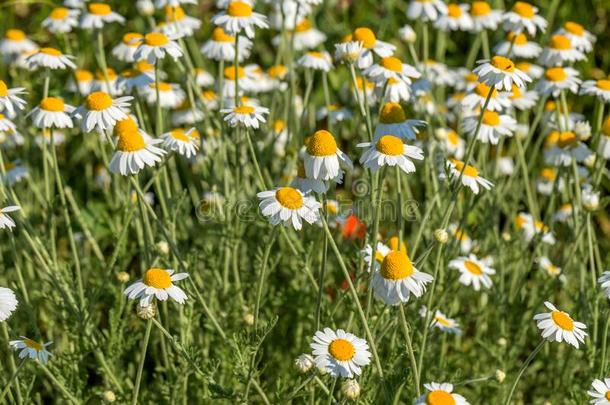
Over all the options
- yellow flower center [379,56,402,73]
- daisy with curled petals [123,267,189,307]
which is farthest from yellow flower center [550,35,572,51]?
daisy with curled petals [123,267,189,307]

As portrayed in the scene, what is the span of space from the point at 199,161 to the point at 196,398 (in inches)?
45.0

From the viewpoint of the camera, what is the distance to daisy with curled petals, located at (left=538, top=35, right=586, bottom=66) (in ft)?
10.6

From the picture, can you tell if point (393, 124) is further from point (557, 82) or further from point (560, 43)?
point (560, 43)

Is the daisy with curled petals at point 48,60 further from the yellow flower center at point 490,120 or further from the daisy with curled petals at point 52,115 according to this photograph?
the yellow flower center at point 490,120

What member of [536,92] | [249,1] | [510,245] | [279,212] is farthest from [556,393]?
[249,1]

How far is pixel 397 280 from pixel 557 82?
4.93 ft

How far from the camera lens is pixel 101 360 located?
99.7 inches

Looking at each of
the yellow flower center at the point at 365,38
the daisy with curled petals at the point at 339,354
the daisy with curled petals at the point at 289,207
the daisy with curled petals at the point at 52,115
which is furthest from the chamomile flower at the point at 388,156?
the daisy with curled petals at the point at 52,115

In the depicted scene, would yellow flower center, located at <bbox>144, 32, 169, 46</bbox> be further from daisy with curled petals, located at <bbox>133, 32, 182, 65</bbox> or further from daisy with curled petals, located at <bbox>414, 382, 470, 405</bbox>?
daisy with curled petals, located at <bbox>414, 382, 470, 405</bbox>

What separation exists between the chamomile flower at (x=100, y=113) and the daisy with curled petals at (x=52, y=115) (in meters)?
0.18

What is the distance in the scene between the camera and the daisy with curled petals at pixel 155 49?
2.66 metres

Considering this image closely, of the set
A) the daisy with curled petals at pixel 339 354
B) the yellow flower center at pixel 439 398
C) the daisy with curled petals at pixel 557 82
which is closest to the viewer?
the yellow flower center at pixel 439 398

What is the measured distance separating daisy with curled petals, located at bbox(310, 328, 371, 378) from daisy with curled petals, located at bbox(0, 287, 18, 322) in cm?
81

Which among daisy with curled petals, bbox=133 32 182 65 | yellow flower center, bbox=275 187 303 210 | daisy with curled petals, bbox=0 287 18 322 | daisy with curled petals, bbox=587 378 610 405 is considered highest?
daisy with curled petals, bbox=133 32 182 65
